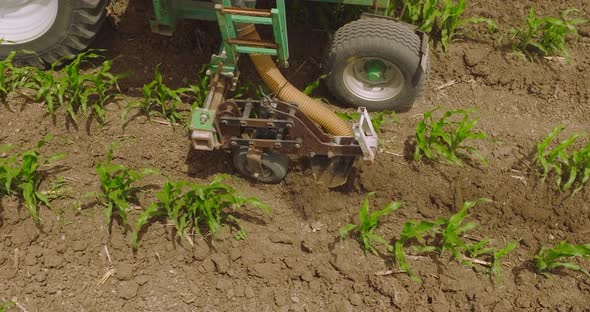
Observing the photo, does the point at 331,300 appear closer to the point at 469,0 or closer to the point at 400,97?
the point at 400,97

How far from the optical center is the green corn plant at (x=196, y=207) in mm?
3121

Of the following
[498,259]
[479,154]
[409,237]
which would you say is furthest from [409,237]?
[479,154]

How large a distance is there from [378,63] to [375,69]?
0.04 m

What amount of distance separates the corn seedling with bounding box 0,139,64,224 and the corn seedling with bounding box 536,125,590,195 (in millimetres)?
2966

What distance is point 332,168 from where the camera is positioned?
3.30 meters

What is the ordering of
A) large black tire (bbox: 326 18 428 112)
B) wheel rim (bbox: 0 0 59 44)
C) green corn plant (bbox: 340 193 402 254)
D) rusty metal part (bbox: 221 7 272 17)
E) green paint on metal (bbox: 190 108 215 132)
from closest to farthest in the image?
rusty metal part (bbox: 221 7 272 17) < green paint on metal (bbox: 190 108 215 132) < green corn plant (bbox: 340 193 402 254) < large black tire (bbox: 326 18 428 112) < wheel rim (bbox: 0 0 59 44)

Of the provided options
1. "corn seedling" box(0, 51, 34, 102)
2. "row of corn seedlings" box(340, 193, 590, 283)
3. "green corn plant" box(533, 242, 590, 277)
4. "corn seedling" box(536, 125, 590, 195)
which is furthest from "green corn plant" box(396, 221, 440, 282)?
"corn seedling" box(0, 51, 34, 102)

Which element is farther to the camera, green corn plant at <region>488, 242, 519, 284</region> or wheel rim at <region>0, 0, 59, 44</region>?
wheel rim at <region>0, 0, 59, 44</region>

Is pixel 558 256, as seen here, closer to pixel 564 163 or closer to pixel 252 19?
pixel 564 163

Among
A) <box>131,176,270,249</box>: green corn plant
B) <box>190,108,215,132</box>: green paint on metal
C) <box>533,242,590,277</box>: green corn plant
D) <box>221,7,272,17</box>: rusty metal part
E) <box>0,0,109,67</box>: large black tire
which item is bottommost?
<box>533,242,590,277</box>: green corn plant

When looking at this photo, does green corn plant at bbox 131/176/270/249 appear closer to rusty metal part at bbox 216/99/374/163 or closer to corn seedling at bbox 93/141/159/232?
corn seedling at bbox 93/141/159/232

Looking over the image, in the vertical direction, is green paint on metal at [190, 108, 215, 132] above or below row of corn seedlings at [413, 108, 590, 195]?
above

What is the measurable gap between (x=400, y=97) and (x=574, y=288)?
5.03ft

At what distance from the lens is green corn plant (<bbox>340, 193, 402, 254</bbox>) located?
10.4 ft
